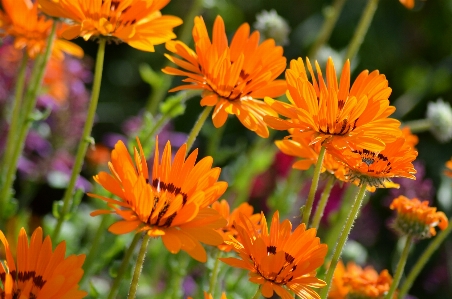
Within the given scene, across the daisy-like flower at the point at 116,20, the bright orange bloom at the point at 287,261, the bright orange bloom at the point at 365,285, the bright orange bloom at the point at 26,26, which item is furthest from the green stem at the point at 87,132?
the bright orange bloom at the point at 365,285

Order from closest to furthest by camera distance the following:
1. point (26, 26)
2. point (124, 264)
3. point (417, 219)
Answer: point (124, 264) < point (417, 219) < point (26, 26)

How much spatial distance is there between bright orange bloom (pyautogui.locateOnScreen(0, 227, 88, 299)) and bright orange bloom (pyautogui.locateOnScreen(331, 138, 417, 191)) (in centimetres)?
33

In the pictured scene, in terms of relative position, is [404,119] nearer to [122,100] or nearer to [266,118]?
[122,100]

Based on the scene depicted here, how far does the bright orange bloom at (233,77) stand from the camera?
0.91 metres

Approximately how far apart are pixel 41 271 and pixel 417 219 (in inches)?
21.1

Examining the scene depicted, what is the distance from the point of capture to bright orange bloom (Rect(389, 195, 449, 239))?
100cm

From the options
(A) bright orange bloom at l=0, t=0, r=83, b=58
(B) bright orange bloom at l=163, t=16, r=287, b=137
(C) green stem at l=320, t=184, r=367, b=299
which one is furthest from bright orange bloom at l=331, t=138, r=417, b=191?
(A) bright orange bloom at l=0, t=0, r=83, b=58

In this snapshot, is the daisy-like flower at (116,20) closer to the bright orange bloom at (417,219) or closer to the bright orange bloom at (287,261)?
the bright orange bloom at (287,261)

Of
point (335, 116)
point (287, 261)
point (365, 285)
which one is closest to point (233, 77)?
point (335, 116)

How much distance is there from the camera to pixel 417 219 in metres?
1.00

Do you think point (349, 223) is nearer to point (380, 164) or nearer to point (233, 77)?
point (380, 164)

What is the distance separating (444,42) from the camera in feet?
9.55

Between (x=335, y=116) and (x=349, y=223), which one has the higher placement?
(x=335, y=116)

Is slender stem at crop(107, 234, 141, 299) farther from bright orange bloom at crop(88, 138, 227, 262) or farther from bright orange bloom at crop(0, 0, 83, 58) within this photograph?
bright orange bloom at crop(0, 0, 83, 58)
